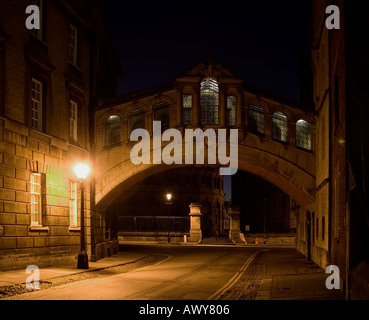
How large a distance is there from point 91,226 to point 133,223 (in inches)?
1012

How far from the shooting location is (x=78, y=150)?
2305cm

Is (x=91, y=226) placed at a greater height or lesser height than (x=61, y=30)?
lesser

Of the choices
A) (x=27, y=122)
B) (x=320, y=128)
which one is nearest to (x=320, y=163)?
(x=320, y=128)

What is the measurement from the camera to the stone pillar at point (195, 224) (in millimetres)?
46844

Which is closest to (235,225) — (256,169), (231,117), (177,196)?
(256,169)

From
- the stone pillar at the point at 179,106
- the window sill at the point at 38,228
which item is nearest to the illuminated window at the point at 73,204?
the window sill at the point at 38,228

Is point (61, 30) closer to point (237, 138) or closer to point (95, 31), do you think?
point (95, 31)

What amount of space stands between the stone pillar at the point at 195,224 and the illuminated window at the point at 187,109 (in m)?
22.4

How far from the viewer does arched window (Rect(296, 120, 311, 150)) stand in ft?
84.1

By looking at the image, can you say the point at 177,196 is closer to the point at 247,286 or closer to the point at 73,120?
the point at 73,120

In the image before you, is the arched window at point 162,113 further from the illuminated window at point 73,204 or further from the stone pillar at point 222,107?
the illuminated window at point 73,204

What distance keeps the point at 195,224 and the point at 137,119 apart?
A: 22.4 metres

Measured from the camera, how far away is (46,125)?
1970 centimetres
